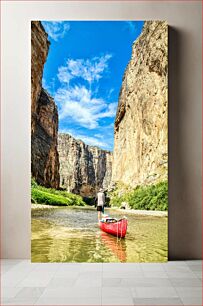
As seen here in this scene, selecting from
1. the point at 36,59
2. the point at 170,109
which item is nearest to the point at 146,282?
the point at 170,109

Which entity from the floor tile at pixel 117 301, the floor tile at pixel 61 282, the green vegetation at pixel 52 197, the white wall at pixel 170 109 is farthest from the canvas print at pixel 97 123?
the floor tile at pixel 117 301

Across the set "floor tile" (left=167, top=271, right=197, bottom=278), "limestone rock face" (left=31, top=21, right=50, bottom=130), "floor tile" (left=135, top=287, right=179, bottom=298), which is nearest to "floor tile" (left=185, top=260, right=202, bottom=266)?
"floor tile" (left=167, top=271, right=197, bottom=278)

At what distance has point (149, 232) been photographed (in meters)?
5.25

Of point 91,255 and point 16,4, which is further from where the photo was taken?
point 16,4

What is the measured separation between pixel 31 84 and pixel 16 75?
0.76ft

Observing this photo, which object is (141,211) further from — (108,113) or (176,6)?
(176,6)

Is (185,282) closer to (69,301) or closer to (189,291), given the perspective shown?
(189,291)

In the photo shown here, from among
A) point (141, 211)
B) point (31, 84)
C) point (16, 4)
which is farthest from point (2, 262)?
point (16, 4)

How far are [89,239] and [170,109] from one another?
1791 millimetres

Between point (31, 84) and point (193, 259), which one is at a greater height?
point (31, 84)

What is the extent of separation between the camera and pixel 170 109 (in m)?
5.39

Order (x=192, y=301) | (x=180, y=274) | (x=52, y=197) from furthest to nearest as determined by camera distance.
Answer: (x=52, y=197)
(x=180, y=274)
(x=192, y=301)

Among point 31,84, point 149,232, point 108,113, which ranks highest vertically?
point 31,84

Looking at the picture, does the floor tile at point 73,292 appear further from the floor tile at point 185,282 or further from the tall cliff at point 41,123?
the tall cliff at point 41,123
